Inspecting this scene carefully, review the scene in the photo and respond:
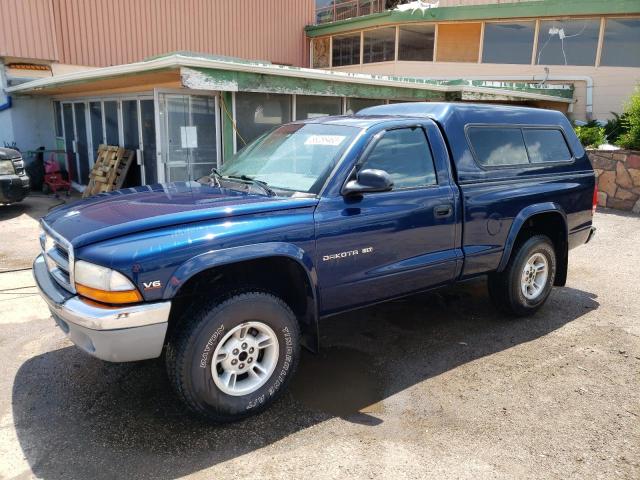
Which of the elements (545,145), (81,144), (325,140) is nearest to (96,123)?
(81,144)

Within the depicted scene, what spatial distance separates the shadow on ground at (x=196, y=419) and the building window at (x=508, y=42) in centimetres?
1543

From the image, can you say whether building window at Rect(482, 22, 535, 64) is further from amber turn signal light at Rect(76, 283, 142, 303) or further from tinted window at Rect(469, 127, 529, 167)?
amber turn signal light at Rect(76, 283, 142, 303)

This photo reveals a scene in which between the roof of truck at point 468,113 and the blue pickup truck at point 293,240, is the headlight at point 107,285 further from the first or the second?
the roof of truck at point 468,113

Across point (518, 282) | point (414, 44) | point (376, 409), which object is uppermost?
Answer: point (414, 44)

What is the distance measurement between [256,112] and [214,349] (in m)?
7.58

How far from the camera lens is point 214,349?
121 inches

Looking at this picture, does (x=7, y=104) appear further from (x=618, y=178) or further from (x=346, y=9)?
(x=346, y=9)

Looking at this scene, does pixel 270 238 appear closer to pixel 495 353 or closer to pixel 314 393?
pixel 314 393

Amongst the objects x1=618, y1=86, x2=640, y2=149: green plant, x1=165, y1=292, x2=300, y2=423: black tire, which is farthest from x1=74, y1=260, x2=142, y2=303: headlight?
x1=618, y1=86, x2=640, y2=149: green plant

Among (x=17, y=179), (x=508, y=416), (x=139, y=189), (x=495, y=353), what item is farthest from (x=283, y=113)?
(x=508, y=416)

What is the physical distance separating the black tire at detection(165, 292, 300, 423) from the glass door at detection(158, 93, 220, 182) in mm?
6925

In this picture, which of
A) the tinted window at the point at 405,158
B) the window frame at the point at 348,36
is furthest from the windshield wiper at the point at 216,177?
the window frame at the point at 348,36

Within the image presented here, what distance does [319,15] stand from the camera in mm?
25328

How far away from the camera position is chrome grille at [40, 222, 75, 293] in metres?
2.99
